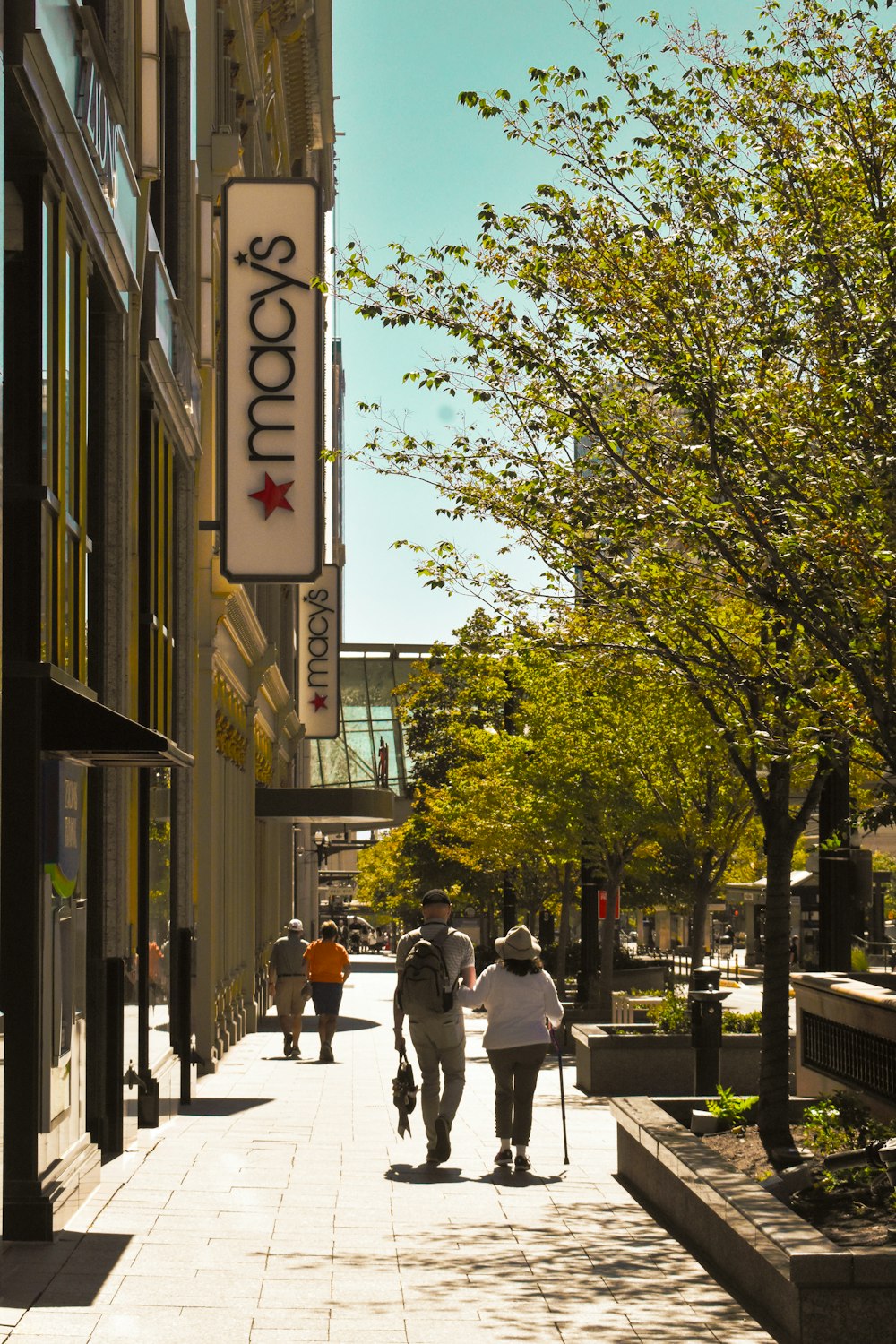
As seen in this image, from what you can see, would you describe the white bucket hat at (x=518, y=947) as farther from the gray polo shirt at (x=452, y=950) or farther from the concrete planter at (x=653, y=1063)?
the concrete planter at (x=653, y=1063)

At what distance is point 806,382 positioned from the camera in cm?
1136

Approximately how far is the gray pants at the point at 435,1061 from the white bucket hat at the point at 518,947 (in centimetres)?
54

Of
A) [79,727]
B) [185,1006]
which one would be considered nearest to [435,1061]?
Answer: [185,1006]

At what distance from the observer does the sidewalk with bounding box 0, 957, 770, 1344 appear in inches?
290

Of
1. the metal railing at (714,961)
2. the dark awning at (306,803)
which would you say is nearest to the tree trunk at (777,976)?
the dark awning at (306,803)

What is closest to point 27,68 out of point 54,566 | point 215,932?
point 54,566

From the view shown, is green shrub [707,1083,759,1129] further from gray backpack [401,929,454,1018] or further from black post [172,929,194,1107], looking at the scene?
black post [172,929,194,1107]

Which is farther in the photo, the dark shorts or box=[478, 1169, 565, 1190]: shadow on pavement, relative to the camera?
the dark shorts

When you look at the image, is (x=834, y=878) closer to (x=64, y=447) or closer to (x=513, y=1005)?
(x=513, y=1005)

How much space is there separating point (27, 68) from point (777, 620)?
18.8 feet

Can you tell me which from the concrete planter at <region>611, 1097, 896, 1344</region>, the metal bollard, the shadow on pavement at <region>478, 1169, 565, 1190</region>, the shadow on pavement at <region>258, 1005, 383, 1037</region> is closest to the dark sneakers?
the shadow on pavement at <region>478, 1169, 565, 1190</region>

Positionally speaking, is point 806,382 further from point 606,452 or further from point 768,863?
point 768,863

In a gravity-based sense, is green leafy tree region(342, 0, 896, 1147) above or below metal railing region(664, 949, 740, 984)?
above

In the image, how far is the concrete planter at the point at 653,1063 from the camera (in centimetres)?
1761
